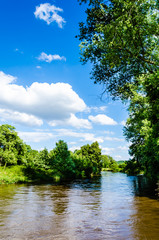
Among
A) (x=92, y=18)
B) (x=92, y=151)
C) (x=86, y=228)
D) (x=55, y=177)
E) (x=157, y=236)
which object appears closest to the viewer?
(x=157, y=236)

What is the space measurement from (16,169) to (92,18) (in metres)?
35.7

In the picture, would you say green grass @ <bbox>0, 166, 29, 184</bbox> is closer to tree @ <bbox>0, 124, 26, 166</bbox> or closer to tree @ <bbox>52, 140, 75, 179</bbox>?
tree @ <bbox>0, 124, 26, 166</bbox>

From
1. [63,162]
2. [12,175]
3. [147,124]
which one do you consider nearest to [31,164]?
[63,162]

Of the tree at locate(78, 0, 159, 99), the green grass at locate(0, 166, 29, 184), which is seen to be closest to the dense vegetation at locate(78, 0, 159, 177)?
the tree at locate(78, 0, 159, 99)

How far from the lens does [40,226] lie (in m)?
8.98

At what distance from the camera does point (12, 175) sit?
1302 inches

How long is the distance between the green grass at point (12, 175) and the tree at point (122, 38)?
24932 mm

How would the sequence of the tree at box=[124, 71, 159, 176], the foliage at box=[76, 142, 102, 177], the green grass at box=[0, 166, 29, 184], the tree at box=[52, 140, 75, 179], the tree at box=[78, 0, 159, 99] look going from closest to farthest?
the tree at box=[78, 0, 159, 99] < the tree at box=[124, 71, 159, 176] < the green grass at box=[0, 166, 29, 184] < the tree at box=[52, 140, 75, 179] < the foliage at box=[76, 142, 102, 177]

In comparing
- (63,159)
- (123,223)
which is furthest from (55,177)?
(123,223)

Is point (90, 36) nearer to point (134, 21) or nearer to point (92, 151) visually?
point (134, 21)

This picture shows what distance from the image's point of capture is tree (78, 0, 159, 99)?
30.8ft

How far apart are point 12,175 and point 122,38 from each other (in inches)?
1245

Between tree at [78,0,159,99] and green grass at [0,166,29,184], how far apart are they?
2493 centimetres

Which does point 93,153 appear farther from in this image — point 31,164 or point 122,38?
point 122,38
